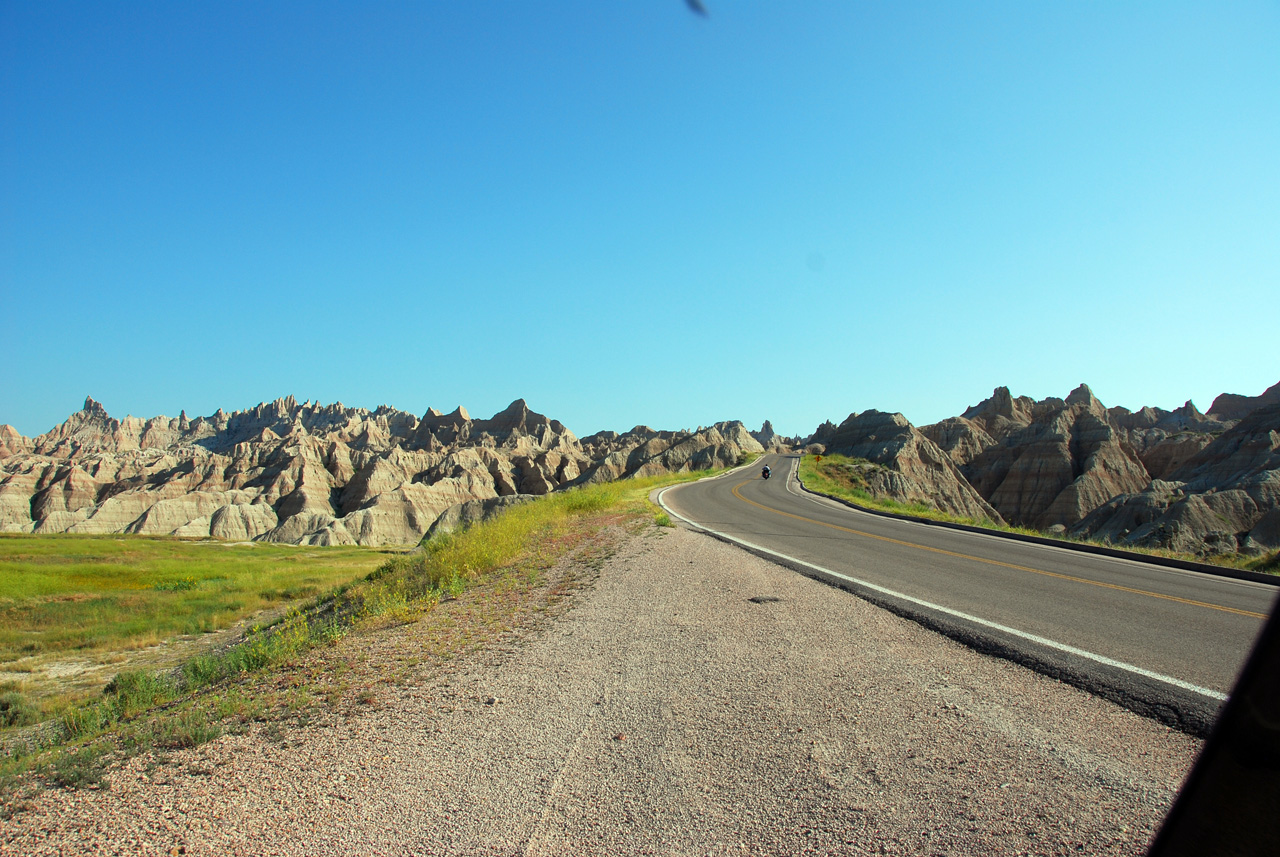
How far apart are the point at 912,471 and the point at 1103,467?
982 inches

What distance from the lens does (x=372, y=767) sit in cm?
445

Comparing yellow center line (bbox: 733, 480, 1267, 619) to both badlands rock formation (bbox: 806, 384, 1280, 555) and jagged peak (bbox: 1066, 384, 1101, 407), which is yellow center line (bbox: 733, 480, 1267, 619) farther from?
jagged peak (bbox: 1066, 384, 1101, 407)

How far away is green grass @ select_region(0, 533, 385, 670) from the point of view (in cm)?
2145

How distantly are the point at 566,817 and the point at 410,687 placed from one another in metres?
2.85

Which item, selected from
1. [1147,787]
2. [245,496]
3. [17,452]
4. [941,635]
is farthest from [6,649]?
[17,452]

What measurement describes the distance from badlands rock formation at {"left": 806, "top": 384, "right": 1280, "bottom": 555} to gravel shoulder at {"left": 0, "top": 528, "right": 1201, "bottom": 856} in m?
28.7

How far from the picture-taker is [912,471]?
63.1 m

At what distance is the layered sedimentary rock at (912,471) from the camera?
185ft

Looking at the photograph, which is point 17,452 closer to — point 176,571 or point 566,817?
point 176,571

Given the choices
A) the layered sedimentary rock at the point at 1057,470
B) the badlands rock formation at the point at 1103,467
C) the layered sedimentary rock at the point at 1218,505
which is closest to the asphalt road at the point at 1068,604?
the badlands rock formation at the point at 1103,467

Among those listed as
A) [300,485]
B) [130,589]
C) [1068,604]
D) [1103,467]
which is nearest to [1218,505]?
[1103,467]

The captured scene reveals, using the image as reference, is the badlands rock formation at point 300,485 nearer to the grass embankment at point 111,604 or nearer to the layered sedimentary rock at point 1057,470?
the grass embankment at point 111,604

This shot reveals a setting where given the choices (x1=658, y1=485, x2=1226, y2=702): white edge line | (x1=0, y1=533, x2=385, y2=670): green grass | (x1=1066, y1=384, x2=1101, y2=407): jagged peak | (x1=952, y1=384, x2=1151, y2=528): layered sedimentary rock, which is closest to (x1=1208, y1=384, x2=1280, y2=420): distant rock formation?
(x1=1066, y1=384, x2=1101, y2=407): jagged peak

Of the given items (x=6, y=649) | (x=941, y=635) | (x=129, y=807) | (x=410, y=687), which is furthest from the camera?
(x=6, y=649)
